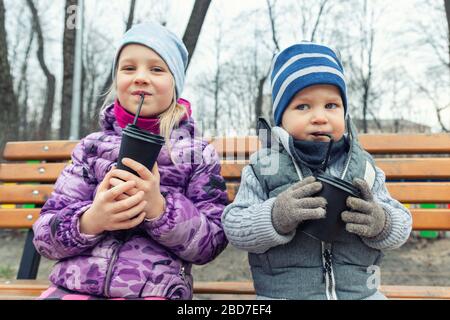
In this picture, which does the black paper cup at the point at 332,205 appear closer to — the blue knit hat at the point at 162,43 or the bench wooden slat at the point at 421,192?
the blue knit hat at the point at 162,43

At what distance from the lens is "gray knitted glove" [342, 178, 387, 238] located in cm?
129

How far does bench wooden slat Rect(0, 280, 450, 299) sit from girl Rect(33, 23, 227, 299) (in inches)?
14.5

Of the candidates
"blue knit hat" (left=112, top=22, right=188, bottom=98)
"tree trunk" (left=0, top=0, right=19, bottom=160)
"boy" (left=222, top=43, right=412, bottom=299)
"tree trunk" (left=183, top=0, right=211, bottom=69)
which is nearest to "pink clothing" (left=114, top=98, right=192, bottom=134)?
"blue knit hat" (left=112, top=22, right=188, bottom=98)

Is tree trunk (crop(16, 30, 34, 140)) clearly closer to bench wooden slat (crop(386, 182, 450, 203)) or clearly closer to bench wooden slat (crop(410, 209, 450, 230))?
bench wooden slat (crop(386, 182, 450, 203))

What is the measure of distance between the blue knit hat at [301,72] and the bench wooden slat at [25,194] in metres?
1.36

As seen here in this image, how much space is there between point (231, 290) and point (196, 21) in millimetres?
3337

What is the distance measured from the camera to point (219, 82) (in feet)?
52.6

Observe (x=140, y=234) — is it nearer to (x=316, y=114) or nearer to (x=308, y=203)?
(x=308, y=203)

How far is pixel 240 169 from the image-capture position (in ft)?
7.41

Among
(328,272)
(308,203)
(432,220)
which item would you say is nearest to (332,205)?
(308,203)

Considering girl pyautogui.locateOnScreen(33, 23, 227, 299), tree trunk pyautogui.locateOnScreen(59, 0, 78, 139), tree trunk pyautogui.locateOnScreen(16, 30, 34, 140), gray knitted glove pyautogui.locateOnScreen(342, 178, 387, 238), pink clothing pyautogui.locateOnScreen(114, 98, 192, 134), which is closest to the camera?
gray knitted glove pyautogui.locateOnScreen(342, 178, 387, 238)
